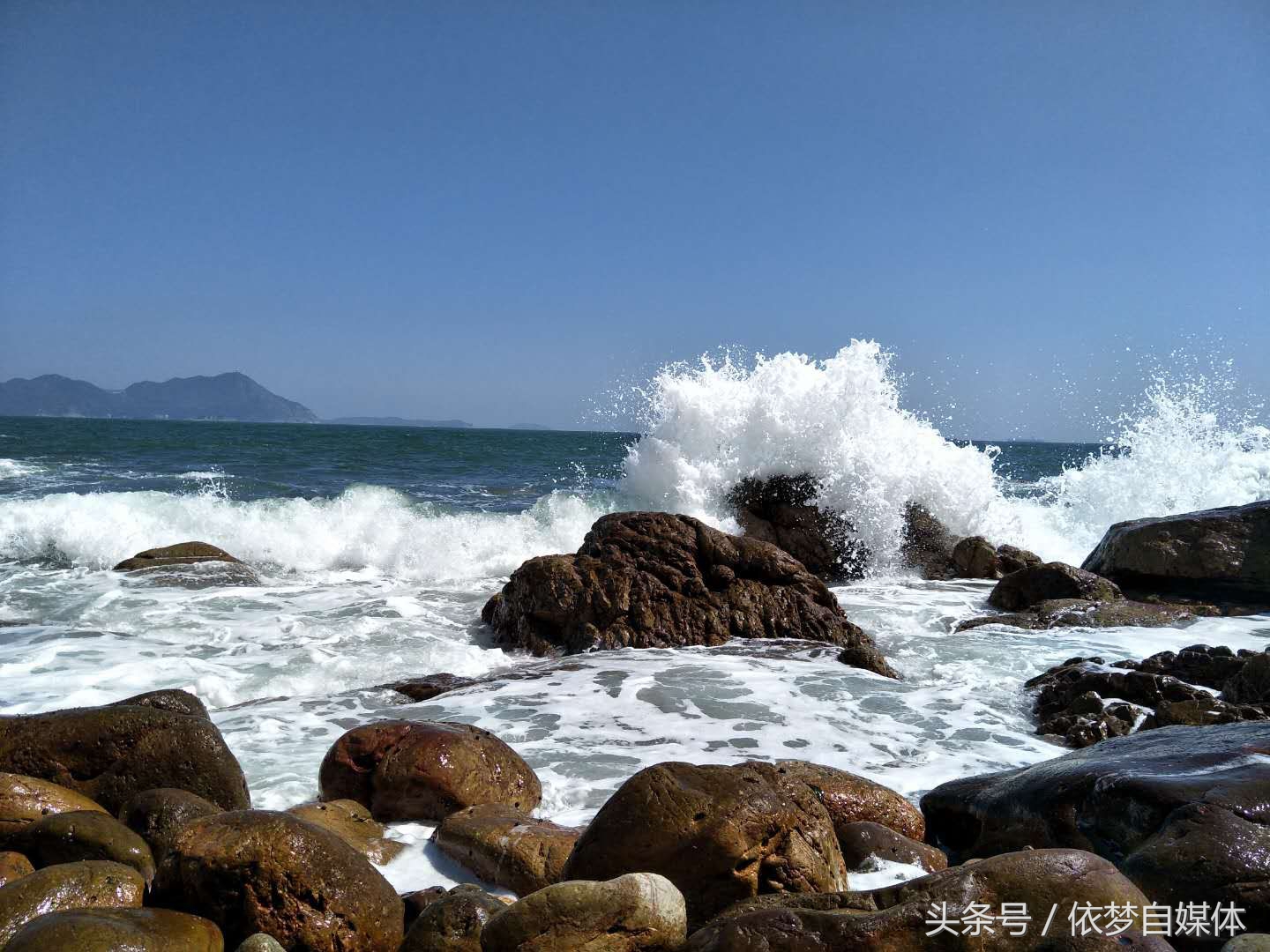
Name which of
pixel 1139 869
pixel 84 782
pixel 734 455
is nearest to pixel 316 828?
pixel 84 782

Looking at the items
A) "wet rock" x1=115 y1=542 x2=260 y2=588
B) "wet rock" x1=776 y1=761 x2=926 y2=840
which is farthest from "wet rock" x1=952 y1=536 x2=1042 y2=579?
"wet rock" x1=115 y1=542 x2=260 y2=588

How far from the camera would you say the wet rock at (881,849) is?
139 inches

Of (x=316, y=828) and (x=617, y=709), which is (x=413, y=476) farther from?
(x=316, y=828)

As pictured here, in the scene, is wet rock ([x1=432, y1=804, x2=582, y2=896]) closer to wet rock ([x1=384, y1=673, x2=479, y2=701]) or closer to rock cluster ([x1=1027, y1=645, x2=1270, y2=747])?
wet rock ([x1=384, y1=673, x2=479, y2=701])

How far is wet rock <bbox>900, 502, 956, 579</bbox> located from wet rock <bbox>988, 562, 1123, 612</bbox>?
1.98 m

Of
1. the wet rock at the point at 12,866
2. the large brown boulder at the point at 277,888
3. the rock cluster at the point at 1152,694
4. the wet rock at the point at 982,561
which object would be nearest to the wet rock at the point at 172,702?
the wet rock at the point at 12,866

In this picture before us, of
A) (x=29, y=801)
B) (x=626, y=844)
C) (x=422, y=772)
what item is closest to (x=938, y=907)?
(x=626, y=844)

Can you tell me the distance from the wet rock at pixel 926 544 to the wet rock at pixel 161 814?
10088 mm

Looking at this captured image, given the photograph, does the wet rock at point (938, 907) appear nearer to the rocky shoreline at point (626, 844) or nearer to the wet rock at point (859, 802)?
the rocky shoreline at point (626, 844)

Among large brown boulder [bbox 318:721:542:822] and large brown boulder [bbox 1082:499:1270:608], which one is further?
large brown boulder [bbox 1082:499:1270:608]

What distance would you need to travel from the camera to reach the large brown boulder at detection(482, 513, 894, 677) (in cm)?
788

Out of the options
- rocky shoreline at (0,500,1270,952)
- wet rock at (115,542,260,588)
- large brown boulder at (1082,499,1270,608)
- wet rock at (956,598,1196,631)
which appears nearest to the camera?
rocky shoreline at (0,500,1270,952)

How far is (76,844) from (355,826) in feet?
3.38

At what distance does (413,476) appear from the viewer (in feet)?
82.1
